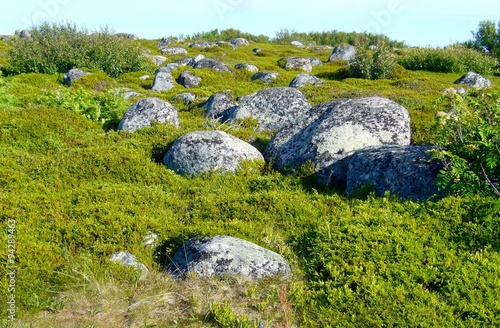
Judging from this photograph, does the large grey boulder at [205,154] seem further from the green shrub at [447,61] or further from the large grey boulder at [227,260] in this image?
the green shrub at [447,61]

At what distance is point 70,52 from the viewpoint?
1292 inches

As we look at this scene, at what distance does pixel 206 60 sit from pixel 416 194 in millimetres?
29203

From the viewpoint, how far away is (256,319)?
5.70 meters

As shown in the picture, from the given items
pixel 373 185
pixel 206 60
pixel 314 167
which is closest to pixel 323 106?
pixel 314 167

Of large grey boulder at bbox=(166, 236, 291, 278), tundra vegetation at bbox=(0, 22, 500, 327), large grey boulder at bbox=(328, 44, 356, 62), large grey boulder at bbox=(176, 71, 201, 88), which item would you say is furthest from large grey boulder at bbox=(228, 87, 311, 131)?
large grey boulder at bbox=(328, 44, 356, 62)

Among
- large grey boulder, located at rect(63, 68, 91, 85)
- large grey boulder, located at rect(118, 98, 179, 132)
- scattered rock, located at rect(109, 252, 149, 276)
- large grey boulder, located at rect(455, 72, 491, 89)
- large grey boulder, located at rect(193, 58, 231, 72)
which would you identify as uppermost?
large grey boulder, located at rect(193, 58, 231, 72)

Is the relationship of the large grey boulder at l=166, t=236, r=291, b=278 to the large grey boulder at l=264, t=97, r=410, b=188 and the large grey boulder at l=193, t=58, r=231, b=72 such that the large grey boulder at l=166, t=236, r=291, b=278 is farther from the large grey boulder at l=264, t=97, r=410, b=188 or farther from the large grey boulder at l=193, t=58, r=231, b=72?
the large grey boulder at l=193, t=58, r=231, b=72

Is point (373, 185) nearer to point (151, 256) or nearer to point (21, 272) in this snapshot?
point (151, 256)

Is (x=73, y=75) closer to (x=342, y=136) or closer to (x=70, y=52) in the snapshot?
(x=70, y=52)

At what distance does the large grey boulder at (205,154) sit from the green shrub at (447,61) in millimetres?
30969

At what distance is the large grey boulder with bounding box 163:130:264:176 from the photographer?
36.8 ft

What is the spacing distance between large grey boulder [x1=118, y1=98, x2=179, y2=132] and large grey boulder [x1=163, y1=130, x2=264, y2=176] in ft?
12.3

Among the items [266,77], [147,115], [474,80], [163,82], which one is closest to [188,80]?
[163,82]

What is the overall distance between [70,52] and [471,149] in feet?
100
